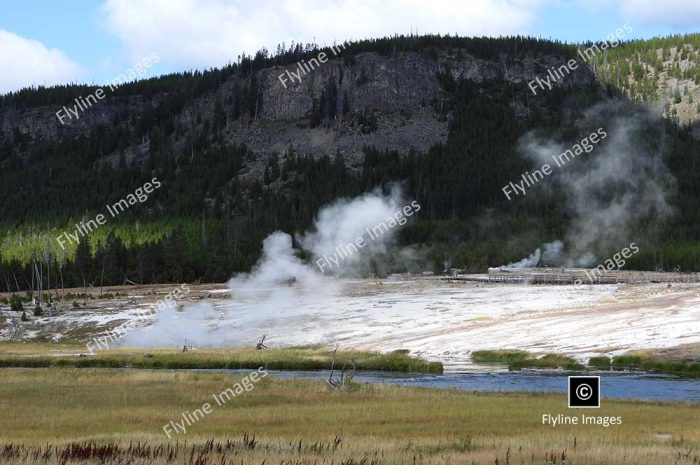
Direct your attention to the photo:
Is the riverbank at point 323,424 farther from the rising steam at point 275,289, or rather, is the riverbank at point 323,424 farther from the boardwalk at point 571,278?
the boardwalk at point 571,278

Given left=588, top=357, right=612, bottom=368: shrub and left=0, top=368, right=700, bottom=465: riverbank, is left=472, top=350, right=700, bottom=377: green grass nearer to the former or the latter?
left=588, top=357, right=612, bottom=368: shrub

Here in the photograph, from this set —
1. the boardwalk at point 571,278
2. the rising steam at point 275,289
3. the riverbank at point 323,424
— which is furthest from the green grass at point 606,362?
the boardwalk at point 571,278

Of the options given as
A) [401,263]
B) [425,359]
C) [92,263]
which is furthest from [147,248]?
[425,359]

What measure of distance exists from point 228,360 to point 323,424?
3037 cm

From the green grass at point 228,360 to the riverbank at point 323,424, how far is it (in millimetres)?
11501

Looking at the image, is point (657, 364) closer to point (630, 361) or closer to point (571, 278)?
point (630, 361)

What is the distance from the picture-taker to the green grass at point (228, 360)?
60562 millimetres

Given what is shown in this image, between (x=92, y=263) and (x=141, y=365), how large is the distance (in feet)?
303

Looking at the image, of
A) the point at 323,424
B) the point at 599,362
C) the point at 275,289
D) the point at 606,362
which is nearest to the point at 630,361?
the point at 606,362

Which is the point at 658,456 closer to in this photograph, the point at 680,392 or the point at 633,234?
the point at 680,392

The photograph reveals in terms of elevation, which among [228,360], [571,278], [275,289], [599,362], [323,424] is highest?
[571,278]

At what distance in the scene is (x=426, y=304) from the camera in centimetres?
9288

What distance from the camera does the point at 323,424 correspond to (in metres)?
33.8

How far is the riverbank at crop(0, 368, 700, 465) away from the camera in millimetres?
24125
